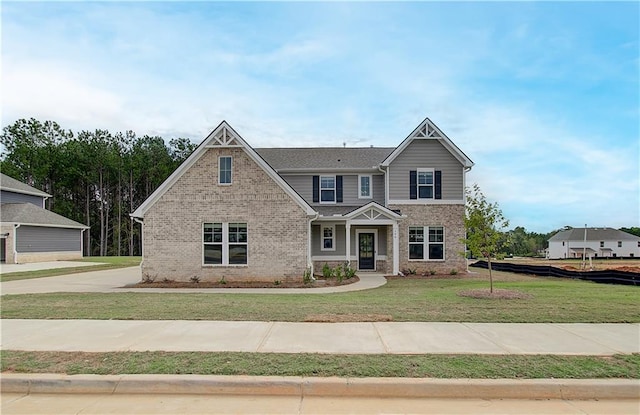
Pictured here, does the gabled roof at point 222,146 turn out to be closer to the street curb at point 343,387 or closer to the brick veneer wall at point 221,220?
the brick veneer wall at point 221,220

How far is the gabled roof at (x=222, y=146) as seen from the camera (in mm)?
18453

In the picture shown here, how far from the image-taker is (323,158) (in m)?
25.7

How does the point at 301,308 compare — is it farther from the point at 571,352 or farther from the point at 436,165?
the point at 436,165

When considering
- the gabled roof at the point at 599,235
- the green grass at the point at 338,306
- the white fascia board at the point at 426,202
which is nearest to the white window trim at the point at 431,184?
the white fascia board at the point at 426,202

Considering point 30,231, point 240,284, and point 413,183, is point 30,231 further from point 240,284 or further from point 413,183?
point 413,183

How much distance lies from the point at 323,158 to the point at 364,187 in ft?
10.1

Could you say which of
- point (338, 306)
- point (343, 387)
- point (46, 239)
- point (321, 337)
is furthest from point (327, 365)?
point (46, 239)

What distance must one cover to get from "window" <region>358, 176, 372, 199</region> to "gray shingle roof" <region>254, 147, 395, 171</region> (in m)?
0.70

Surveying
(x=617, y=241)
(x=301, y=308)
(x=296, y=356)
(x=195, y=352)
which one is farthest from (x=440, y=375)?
(x=617, y=241)

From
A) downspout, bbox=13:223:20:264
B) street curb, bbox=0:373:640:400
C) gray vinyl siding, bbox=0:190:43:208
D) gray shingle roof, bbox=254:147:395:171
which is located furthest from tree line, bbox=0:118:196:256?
street curb, bbox=0:373:640:400

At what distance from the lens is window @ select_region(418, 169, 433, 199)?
A: 2319 centimetres

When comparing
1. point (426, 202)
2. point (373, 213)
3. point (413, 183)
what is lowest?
point (373, 213)

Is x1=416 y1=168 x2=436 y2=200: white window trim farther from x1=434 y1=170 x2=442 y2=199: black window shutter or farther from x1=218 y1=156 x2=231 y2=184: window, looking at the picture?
x1=218 y1=156 x2=231 y2=184: window

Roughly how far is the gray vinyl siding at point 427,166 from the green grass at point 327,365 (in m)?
16.8
